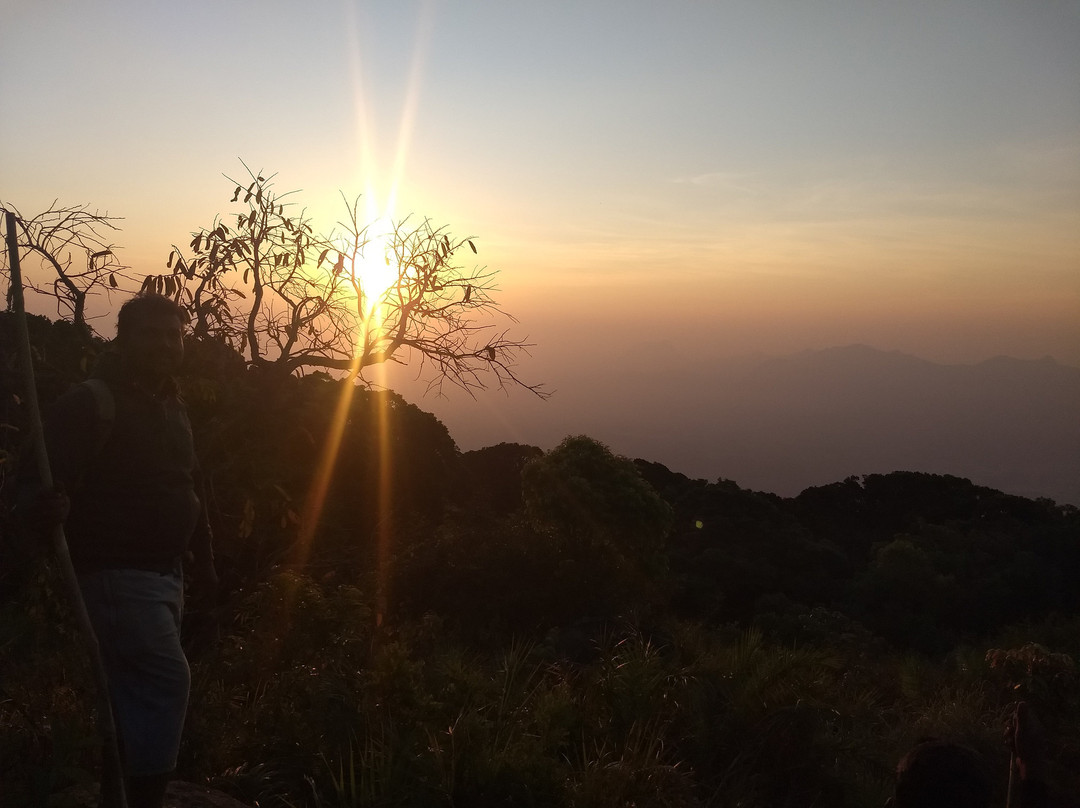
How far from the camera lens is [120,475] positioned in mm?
2756

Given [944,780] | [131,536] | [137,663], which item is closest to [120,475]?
[131,536]

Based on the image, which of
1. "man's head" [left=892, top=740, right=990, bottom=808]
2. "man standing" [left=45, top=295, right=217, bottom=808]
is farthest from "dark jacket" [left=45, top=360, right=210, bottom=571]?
"man's head" [left=892, top=740, right=990, bottom=808]

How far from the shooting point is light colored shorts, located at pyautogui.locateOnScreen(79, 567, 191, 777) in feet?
8.87

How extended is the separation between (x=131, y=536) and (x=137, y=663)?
1.37 ft

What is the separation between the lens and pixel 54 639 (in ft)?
21.1

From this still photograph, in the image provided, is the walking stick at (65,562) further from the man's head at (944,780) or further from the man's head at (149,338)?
the man's head at (944,780)

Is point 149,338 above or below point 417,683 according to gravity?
above

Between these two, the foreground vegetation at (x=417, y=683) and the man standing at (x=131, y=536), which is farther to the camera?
the foreground vegetation at (x=417, y=683)

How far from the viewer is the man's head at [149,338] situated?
284 cm

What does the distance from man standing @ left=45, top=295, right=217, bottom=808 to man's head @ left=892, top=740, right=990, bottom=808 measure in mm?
2406

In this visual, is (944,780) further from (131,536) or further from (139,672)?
(131,536)

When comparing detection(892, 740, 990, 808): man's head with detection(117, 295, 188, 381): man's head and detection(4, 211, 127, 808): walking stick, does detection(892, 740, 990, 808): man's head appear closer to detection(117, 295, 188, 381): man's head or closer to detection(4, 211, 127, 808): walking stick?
detection(4, 211, 127, 808): walking stick

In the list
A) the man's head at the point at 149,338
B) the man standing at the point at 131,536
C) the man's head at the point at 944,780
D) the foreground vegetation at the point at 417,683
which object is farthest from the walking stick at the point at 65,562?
the man's head at the point at 944,780

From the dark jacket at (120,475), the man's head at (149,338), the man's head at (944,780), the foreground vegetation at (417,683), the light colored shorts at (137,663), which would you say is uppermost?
the man's head at (149,338)
